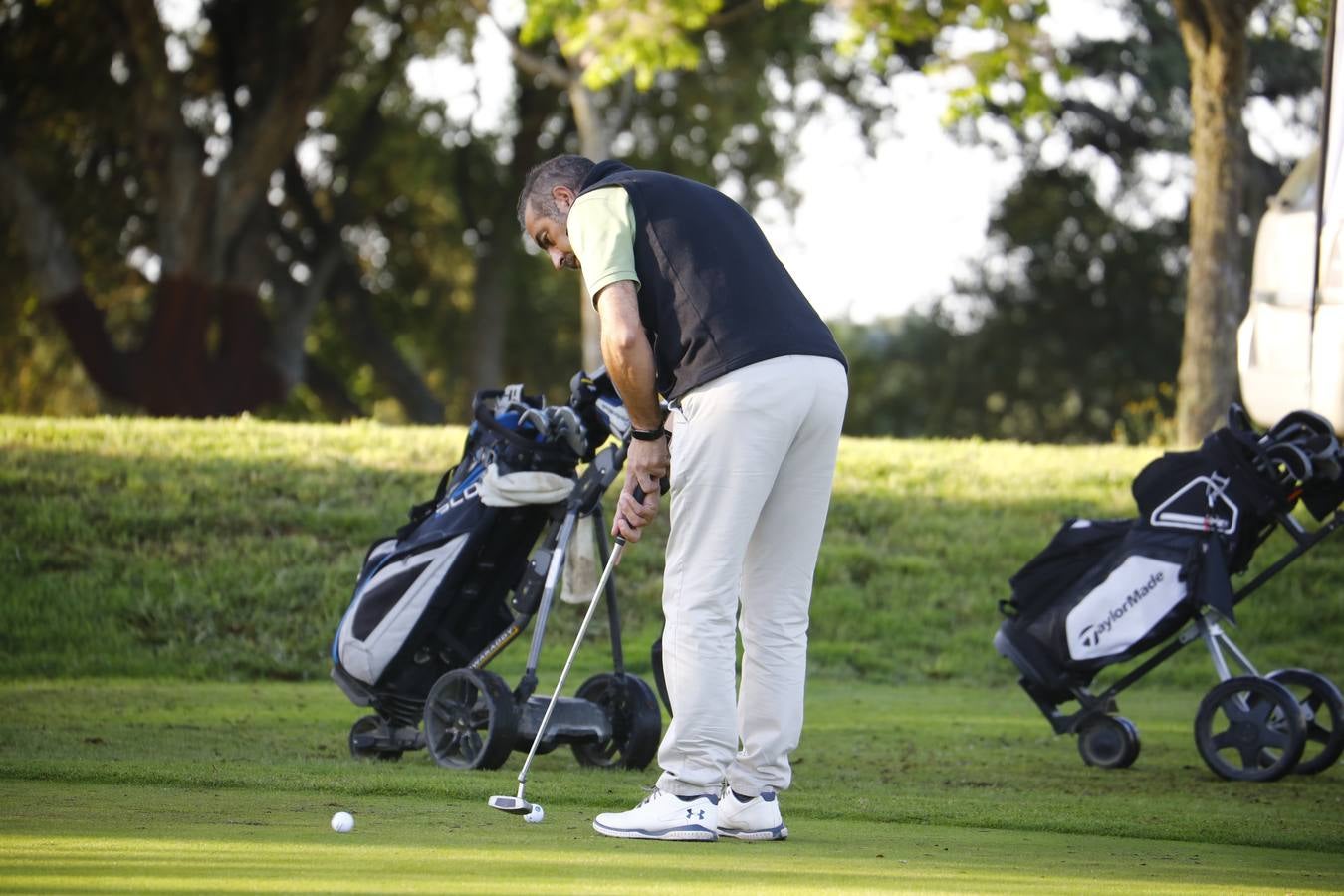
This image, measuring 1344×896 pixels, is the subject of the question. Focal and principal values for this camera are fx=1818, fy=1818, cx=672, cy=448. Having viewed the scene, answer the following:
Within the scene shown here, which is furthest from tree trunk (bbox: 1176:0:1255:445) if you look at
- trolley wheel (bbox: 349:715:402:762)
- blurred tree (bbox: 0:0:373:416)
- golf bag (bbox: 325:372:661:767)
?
blurred tree (bbox: 0:0:373:416)

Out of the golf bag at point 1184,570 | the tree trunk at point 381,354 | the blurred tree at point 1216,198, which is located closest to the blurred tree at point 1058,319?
the tree trunk at point 381,354

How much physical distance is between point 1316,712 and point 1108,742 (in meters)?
0.92

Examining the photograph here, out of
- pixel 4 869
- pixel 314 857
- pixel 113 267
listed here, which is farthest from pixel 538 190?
pixel 113 267

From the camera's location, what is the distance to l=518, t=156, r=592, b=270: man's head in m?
5.18

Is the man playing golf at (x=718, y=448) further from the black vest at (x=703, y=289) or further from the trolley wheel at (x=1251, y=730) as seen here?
the trolley wheel at (x=1251, y=730)

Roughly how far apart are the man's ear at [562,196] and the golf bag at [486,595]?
1.26 meters

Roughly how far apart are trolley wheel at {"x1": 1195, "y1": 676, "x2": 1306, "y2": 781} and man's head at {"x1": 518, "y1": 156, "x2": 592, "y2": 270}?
11.7 ft

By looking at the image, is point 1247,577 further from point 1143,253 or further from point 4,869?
point 1143,253

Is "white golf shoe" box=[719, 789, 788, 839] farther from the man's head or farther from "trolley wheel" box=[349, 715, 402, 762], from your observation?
"trolley wheel" box=[349, 715, 402, 762]

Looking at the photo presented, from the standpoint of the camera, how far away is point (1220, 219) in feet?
49.5

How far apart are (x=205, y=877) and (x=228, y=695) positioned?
5.65m

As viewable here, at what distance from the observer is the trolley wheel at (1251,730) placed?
720cm

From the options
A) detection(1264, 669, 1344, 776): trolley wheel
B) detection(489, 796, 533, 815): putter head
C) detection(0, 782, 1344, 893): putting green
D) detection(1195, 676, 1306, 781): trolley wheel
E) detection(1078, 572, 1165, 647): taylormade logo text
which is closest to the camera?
detection(0, 782, 1344, 893): putting green

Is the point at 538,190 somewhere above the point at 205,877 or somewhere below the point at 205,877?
above
